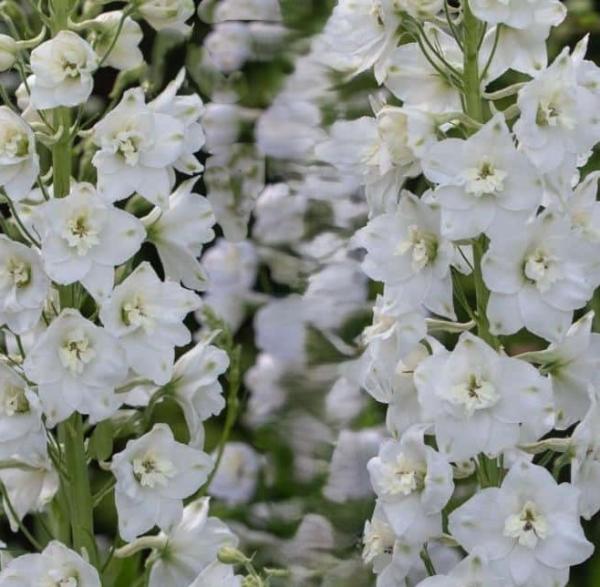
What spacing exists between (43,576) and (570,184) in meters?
0.60

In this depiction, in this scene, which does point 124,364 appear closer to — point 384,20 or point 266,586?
point 266,586

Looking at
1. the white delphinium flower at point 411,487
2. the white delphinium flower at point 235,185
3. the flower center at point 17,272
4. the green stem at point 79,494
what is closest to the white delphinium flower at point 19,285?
the flower center at point 17,272

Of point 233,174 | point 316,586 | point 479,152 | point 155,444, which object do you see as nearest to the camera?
point 479,152

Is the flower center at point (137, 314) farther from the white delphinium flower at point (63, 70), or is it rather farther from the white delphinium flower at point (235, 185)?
the white delphinium flower at point (235, 185)

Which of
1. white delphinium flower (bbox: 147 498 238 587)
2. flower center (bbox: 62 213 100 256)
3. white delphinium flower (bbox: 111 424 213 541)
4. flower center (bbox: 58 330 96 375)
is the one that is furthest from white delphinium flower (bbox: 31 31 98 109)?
white delphinium flower (bbox: 147 498 238 587)

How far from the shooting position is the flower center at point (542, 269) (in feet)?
4.80

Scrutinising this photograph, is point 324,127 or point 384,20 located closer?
point 384,20

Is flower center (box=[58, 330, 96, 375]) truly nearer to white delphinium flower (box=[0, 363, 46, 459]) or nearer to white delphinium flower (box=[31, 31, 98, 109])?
white delphinium flower (box=[0, 363, 46, 459])

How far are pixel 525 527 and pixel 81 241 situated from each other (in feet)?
1.55

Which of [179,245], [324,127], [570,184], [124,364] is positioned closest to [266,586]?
[124,364]

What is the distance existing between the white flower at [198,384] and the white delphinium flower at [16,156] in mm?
236

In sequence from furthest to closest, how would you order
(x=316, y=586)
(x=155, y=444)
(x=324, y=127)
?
1. (x=324, y=127)
2. (x=316, y=586)
3. (x=155, y=444)

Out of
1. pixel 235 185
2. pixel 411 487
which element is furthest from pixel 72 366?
pixel 235 185

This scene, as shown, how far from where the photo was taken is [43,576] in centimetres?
155
